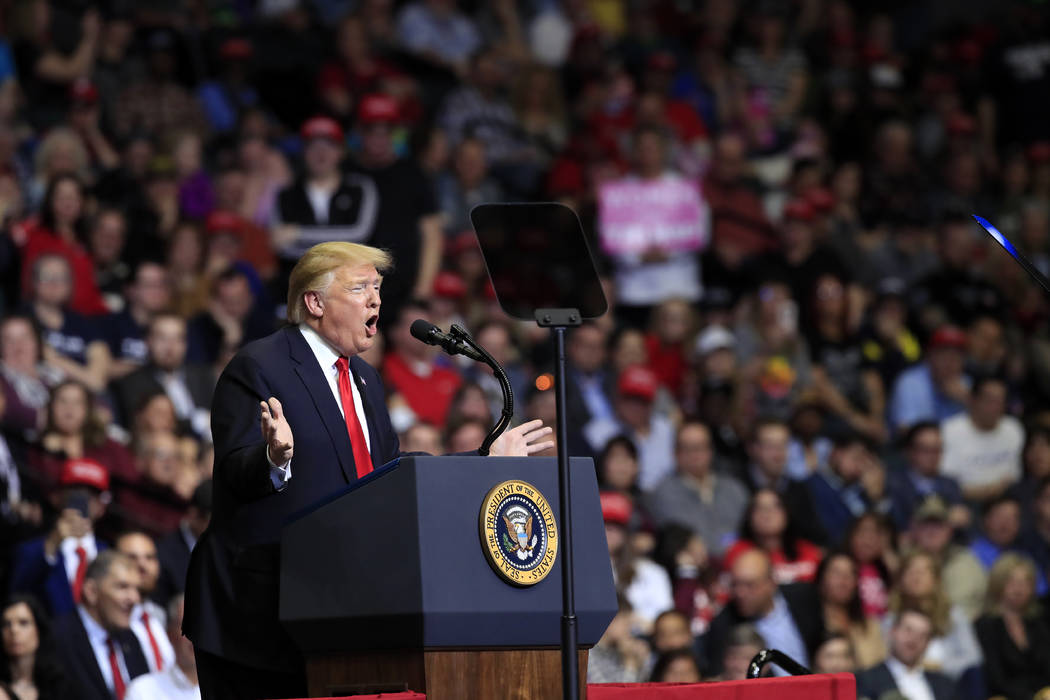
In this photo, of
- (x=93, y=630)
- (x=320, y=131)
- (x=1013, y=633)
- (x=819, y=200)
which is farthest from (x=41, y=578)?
(x=819, y=200)

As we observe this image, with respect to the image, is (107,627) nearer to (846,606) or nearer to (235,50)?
(846,606)

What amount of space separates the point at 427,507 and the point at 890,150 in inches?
322

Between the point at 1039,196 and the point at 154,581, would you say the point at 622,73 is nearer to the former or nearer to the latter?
the point at 1039,196

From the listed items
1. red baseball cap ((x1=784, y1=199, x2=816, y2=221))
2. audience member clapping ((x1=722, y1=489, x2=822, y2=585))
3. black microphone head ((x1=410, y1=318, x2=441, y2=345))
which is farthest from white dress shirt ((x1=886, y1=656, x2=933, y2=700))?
black microphone head ((x1=410, y1=318, x2=441, y2=345))

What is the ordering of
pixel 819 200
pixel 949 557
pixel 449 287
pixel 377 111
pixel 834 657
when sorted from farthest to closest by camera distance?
1. pixel 819 200
2. pixel 377 111
3. pixel 449 287
4. pixel 949 557
5. pixel 834 657

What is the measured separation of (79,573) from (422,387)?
234 cm

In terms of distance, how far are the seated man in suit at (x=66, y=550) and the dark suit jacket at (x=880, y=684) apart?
2.93 m

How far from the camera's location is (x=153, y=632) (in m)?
5.56

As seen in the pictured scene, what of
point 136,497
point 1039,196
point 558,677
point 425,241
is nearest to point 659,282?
point 425,241

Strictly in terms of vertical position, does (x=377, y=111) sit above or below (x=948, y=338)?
above

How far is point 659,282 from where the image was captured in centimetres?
902

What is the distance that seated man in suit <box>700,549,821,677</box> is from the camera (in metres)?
6.42

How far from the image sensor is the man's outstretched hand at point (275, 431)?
2957 millimetres

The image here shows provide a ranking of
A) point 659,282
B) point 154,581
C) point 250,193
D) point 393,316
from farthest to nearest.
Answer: point 659,282 < point 250,193 < point 393,316 < point 154,581
